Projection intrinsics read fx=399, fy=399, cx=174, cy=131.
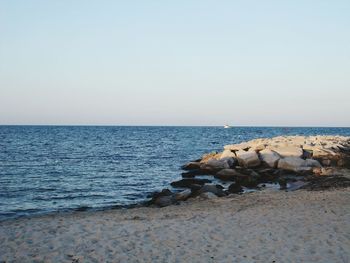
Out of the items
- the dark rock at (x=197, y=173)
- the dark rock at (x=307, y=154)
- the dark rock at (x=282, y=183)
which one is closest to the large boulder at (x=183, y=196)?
the dark rock at (x=282, y=183)

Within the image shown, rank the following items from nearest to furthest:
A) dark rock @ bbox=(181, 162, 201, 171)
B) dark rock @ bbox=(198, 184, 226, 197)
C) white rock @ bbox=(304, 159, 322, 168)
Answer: dark rock @ bbox=(198, 184, 226, 197) → white rock @ bbox=(304, 159, 322, 168) → dark rock @ bbox=(181, 162, 201, 171)

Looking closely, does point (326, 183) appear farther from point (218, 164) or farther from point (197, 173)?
point (197, 173)

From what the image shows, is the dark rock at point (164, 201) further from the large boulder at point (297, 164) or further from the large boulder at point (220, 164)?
the large boulder at point (297, 164)

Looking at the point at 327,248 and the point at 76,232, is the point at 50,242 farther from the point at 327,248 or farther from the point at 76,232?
the point at 327,248

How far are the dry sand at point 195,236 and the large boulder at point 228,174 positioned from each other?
9212 millimetres

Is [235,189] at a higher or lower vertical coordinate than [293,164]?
lower

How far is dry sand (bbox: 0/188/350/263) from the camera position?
9219 mm

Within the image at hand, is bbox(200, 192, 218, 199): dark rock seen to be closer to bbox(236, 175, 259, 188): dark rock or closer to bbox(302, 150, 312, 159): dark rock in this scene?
bbox(236, 175, 259, 188): dark rock

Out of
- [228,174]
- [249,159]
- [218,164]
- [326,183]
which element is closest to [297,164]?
[249,159]

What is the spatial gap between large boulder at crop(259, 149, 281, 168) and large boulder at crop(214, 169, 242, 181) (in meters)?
2.49

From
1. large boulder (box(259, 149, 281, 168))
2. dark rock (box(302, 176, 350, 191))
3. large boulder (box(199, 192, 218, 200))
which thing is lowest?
large boulder (box(199, 192, 218, 200))

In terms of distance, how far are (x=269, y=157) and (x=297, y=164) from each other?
184 centimetres

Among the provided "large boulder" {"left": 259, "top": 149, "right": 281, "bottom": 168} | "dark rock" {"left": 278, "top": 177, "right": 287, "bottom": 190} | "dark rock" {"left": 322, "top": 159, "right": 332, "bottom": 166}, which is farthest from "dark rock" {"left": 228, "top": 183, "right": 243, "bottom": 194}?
"dark rock" {"left": 322, "top": 159, "right": 332, "bottom": 166}

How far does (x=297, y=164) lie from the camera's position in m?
25.2
